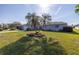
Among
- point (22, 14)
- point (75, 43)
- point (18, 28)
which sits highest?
point (22, 14)

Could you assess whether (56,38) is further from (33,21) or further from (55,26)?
(33,21)

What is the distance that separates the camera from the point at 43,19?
7.36 ft

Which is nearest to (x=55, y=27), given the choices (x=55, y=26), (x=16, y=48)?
(x=55, y=26)

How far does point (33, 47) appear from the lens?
221 centimetres

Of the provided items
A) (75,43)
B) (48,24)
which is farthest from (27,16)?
(75,43)

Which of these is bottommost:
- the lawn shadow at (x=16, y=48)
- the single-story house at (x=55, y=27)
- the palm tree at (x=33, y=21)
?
the lawn shadow at (x=16, y=48)

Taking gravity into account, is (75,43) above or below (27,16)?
below

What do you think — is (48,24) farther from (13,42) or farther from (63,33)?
(13,42)

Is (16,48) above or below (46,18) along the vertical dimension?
below

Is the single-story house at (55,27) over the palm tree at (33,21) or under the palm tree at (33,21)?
under

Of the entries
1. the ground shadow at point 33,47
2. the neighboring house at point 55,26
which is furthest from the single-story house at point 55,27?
the ground shadow at point 33,47

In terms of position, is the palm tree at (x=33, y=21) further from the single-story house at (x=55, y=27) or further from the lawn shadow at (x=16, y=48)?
the lawn shadow at (x=16, y=48)

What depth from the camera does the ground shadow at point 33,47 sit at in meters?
2.19
